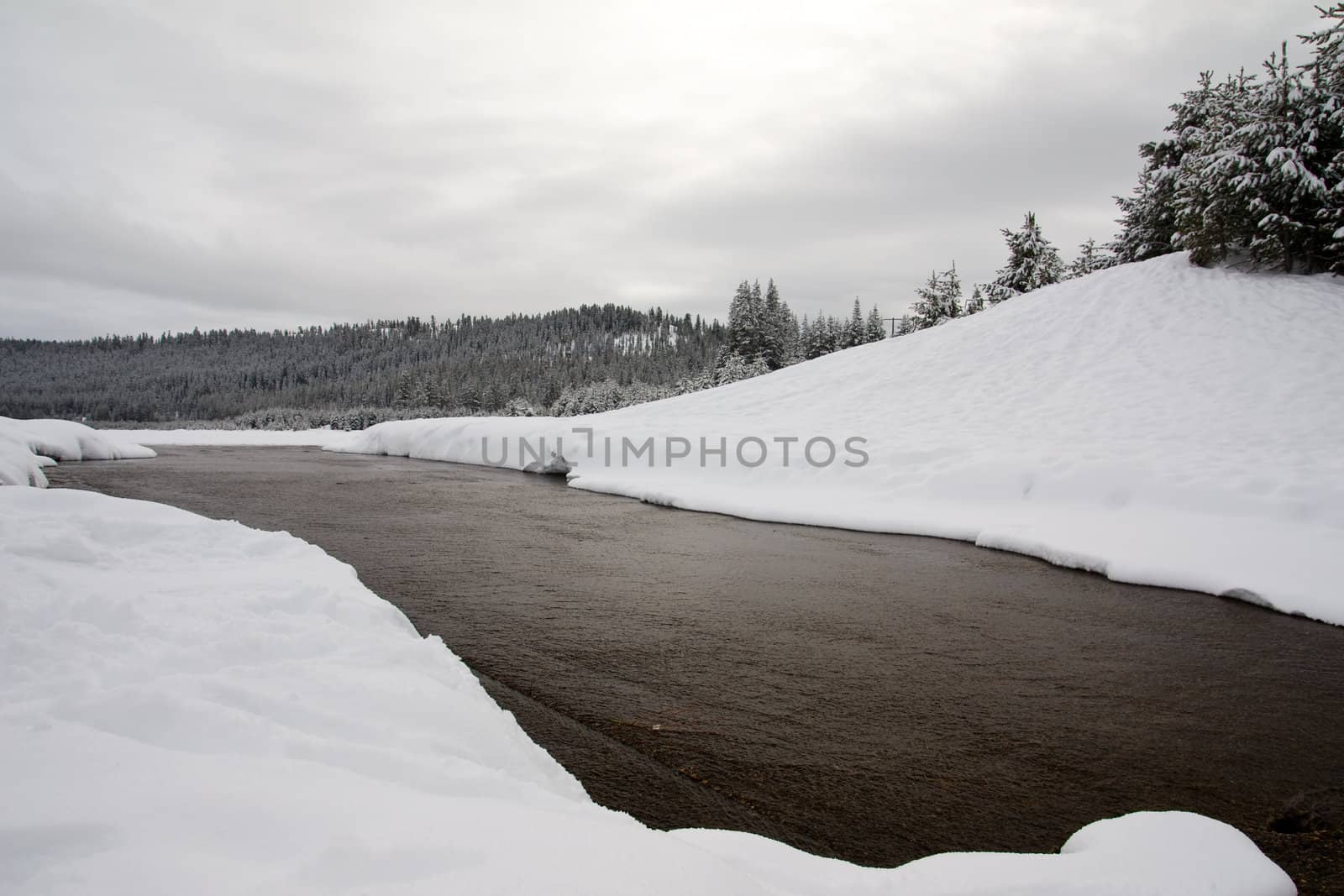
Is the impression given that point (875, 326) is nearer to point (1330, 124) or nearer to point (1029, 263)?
point (1029, 263)

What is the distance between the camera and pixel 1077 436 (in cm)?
1466

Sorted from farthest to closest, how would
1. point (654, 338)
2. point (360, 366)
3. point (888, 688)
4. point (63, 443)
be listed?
point (654, 338), point (360, 366), point (63, 443), point (888, 688)

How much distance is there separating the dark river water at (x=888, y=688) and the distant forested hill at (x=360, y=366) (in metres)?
60.1

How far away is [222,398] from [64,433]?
115 metres

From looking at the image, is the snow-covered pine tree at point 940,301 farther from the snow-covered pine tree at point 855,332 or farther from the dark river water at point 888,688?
the dark river water at point 888,688

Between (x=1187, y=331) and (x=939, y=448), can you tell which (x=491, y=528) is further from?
(x=1187, y=331)

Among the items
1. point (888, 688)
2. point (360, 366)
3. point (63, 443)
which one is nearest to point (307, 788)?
point (888, 688)

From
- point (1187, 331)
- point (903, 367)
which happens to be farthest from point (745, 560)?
point (1187, 331)

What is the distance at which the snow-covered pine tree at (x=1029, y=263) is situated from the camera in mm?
39375

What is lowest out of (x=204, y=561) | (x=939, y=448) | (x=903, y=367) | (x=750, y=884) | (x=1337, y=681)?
(x=1337, y=681)

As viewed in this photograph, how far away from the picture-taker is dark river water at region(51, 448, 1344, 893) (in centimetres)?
362

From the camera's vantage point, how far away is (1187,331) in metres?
20.0

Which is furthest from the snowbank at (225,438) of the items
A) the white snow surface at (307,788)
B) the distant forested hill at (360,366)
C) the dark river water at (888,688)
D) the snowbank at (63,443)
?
the white snow surface at (307,788)

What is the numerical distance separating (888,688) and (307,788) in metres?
4.20
